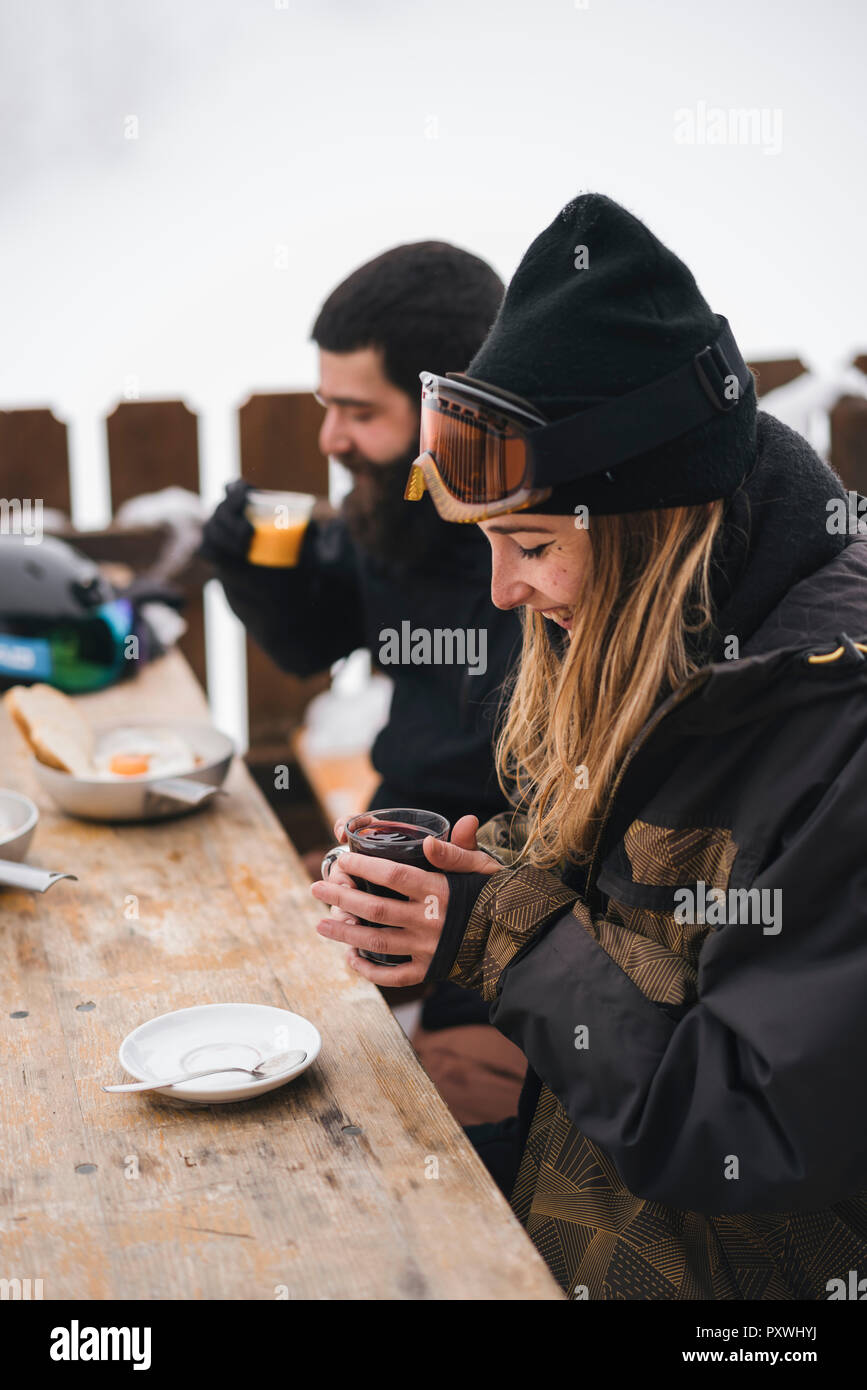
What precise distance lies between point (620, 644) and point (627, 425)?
0.82 feet

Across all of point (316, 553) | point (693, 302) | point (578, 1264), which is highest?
point (693, 302)

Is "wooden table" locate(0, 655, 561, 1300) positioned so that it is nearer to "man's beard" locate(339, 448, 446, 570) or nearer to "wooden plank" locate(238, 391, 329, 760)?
"man's beard" locate(339, 448, 446, 570)

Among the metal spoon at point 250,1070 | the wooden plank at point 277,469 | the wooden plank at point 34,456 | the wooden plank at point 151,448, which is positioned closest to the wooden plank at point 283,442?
the wooden plank at point 277,469

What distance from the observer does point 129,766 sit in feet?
6.92

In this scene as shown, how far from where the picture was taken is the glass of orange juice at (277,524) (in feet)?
8.60

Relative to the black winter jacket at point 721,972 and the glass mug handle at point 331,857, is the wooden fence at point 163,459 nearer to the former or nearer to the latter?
the glass mug handle at point 331,857

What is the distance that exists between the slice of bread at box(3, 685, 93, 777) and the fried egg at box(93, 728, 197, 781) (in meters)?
0.03

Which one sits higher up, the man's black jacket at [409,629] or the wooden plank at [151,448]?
the wooden plank at [151,448]

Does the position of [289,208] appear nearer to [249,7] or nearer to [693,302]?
[249,7]

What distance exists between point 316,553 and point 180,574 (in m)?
0.95

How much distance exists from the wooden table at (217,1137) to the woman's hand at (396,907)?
82 millimetres

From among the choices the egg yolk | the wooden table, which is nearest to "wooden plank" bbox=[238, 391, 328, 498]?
the egg yolk
